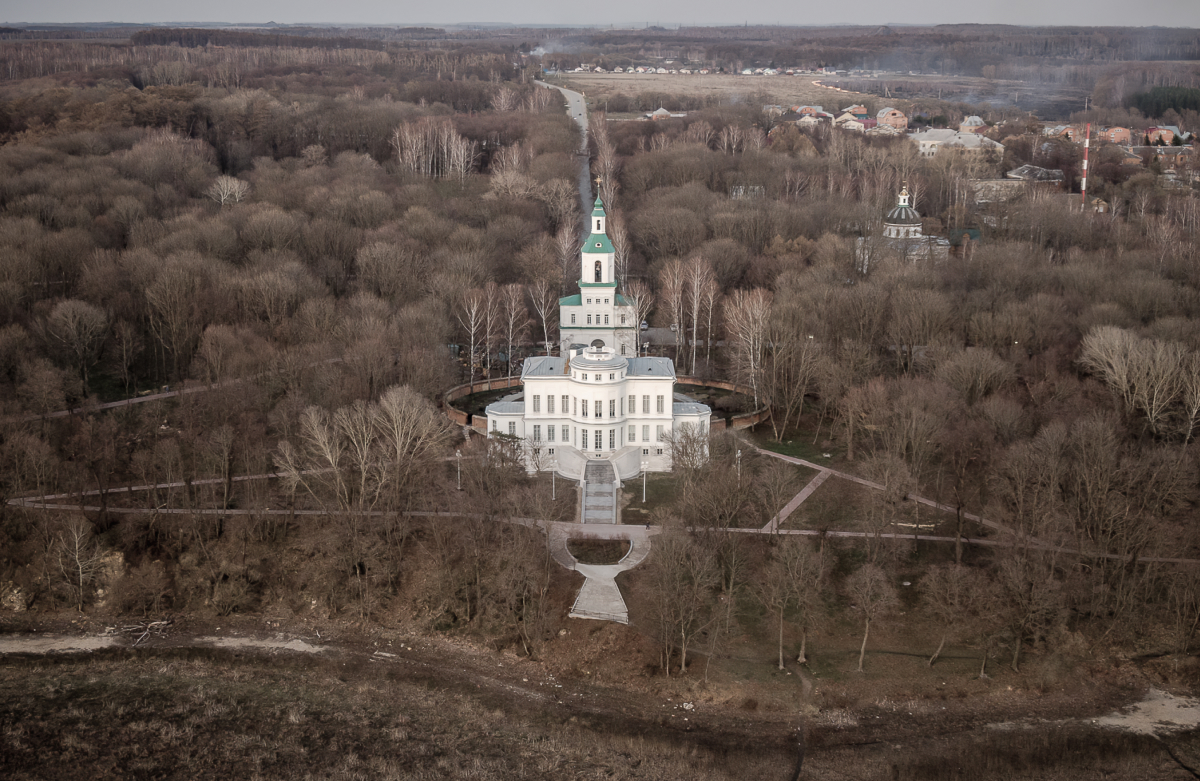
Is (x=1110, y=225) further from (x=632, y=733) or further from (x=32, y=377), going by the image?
(x=32, y=377)

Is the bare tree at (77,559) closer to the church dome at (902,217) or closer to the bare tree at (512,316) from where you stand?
the bare tree at (512,316)

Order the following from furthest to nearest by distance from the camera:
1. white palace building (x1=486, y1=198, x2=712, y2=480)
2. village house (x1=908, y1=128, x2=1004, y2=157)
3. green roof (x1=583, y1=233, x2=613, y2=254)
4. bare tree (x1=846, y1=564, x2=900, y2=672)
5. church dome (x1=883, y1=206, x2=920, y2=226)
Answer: village house (x1=908, y1=128, x2=1004, y2=157)
church dome (x1=883, y1=206, x2=920, y2=226)
green roof (x1=583, y1=233, x2=613, y2=254)
white palace building (x1=486, y1=198, x2=712, y2=480)
bare tree (x1=846, y1=564, x2=900, y2=672)

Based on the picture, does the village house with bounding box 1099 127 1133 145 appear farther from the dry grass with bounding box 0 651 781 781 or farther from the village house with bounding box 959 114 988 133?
the dry grass with bounding box 0 651 781 781

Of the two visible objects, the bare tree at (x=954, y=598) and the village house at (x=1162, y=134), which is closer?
the bare tree at (x=954, y=598)

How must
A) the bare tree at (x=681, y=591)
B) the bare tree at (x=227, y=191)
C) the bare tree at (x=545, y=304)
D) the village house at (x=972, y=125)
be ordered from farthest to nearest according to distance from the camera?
the village house at (x=972, y=125), the bare tree at (x=227, y=191), the bare tree at (x=545, y=304), the bare tree at (x=681, y=591)

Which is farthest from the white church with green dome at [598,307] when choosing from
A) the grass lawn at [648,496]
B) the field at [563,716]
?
the field at [563,716]

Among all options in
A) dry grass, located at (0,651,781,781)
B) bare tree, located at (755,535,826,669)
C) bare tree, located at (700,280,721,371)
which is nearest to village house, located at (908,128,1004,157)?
bare tree, located at (700,280,721,371)

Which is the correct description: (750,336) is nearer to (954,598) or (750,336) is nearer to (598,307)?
(598,307)
